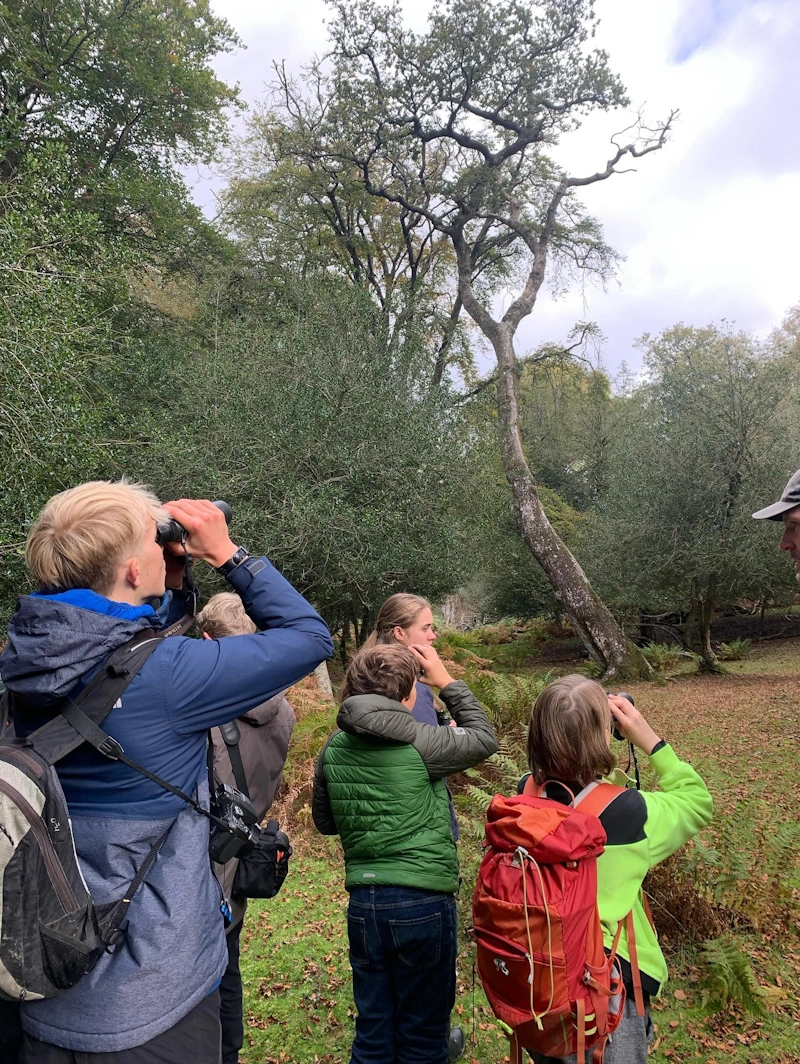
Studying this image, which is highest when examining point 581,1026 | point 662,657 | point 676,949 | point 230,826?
point 230,826

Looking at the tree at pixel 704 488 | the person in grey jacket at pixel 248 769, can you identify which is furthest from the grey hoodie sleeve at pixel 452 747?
the tree at pixel 704 488

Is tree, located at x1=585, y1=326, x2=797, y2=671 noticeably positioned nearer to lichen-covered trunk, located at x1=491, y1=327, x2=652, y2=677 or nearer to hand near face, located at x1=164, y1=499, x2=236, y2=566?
lichen-covered trunk, located at x1=491, y1=327, x2=652, y2=677

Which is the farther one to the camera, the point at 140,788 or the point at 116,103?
the point at 116,103

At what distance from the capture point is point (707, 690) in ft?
48.4

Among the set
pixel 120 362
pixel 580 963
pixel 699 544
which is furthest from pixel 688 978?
pixel 699 544

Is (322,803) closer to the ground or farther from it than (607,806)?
closer to the ground

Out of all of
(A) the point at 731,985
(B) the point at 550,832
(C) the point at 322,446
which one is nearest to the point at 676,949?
(A) the point at 731,985

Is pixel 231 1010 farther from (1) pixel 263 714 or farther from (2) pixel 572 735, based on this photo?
(2) pixel 572 735

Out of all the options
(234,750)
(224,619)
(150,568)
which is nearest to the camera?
(150,568)

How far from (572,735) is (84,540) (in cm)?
159

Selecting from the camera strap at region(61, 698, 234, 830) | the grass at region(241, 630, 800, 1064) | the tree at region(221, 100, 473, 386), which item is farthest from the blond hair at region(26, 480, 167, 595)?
the tree at region(221, 100, 473, 386)

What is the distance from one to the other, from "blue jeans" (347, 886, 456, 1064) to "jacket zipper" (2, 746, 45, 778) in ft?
5.26

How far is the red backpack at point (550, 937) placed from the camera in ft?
6.47

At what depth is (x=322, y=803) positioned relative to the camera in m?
2.95
